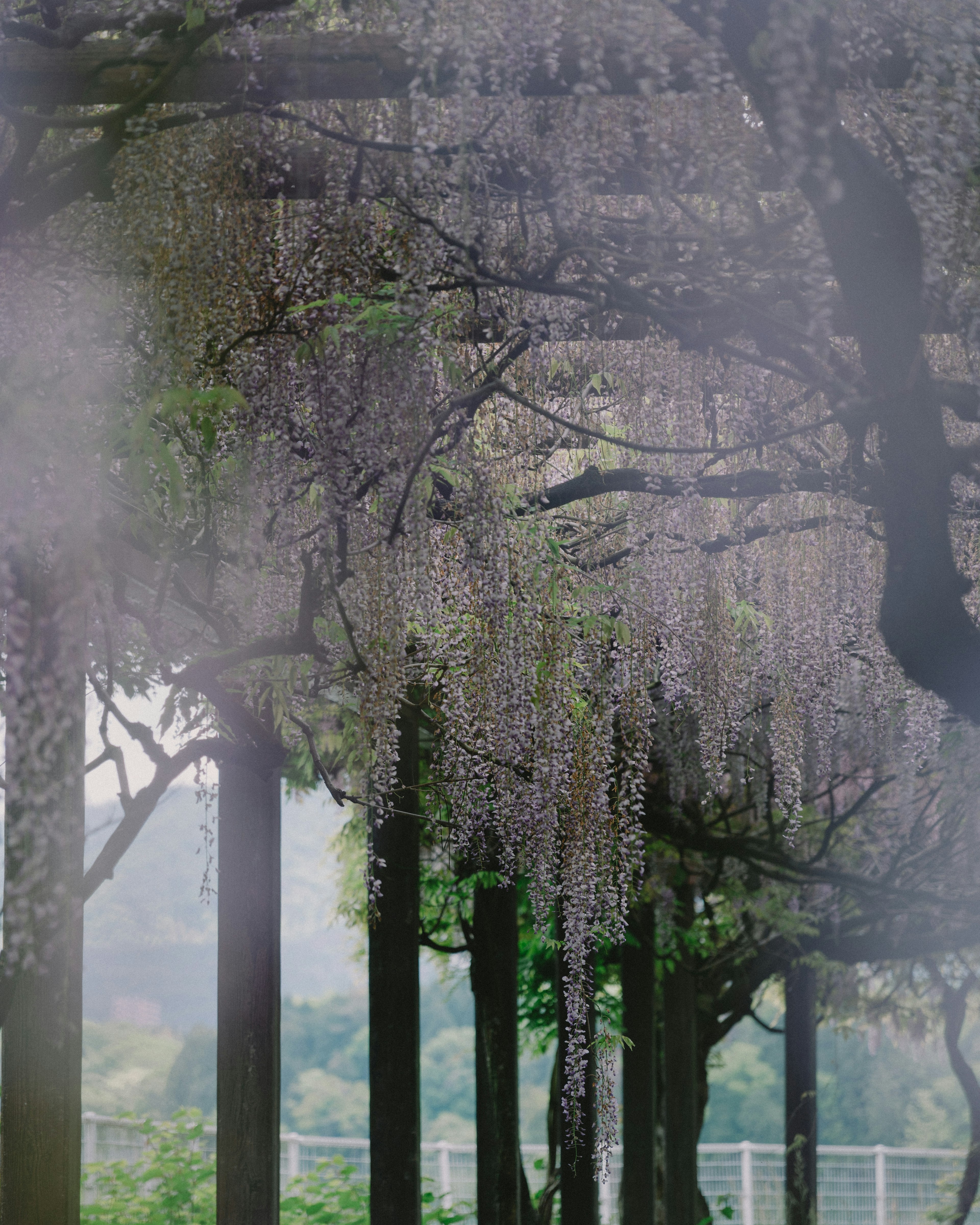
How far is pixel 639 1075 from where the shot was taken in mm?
6684

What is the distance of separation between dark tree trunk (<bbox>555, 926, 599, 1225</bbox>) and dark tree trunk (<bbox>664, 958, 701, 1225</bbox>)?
1.59m

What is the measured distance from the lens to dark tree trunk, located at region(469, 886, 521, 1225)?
555cm

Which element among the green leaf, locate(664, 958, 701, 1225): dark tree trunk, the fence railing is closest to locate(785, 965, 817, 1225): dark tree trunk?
locate(664, 958, 701, 1225): dark tree trunk

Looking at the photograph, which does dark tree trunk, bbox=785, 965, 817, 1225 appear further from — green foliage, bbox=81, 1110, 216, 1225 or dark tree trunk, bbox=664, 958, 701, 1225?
green foliage, bbox=81, 1110, 216, 1225

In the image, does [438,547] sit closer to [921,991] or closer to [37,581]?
[37,581]

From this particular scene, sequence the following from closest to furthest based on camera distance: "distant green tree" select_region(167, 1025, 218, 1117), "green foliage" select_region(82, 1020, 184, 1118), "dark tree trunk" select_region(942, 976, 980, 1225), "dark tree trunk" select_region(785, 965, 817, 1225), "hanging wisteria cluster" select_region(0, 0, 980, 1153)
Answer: "hanging wisteria cluster" select_region(0, 0, 980, 1153) < "dark tree trunk" select_region(785, 965, 817, 1225) < "dark tree trunk" select_region(942, 976, 980, 1225) < "distant green tree" select_region(167, 1025, 218, 1117) < "green foliage" select_region(82, 1020, 184, 1118)

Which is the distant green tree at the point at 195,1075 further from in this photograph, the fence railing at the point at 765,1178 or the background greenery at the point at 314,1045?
the fence railing at the point at 765,1178

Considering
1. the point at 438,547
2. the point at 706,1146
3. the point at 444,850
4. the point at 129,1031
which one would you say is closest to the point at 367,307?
the point at 438,547

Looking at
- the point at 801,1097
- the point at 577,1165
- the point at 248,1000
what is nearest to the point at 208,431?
the point at 248,1000

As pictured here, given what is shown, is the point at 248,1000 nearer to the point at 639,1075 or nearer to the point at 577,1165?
the point at 577,1165

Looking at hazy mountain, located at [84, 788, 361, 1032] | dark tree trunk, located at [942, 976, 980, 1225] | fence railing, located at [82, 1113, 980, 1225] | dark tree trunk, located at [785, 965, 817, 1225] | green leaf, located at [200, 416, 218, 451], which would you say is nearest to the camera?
green leaf, located at [200, 416, 218, 451]

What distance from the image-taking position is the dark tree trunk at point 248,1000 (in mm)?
3994

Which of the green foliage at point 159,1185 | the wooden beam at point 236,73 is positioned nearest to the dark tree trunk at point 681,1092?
the green foliage at point 159,1185

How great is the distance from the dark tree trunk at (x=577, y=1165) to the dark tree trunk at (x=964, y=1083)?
3.82m
